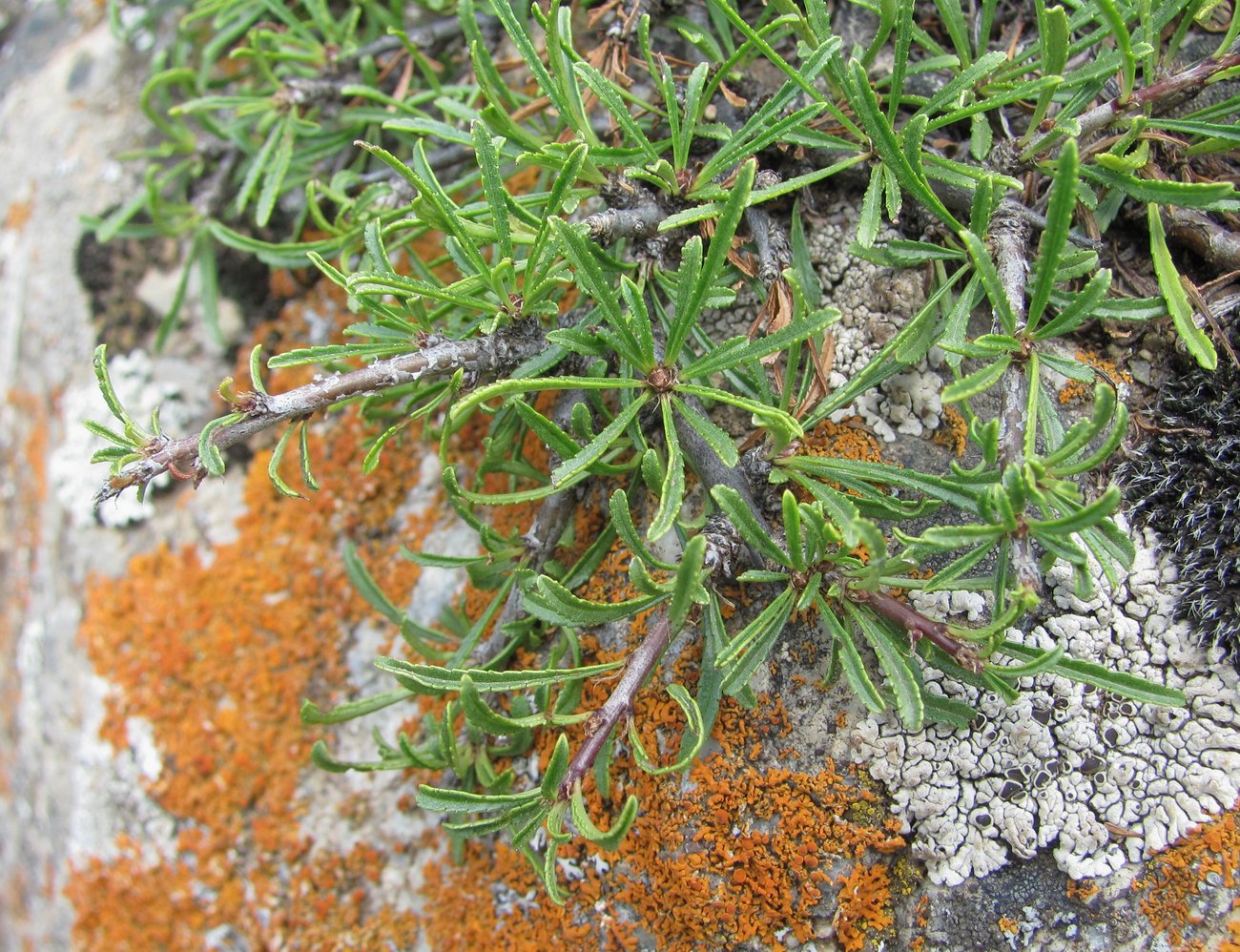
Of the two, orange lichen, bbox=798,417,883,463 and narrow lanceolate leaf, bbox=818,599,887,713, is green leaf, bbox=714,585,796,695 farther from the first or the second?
orange lichen, bbox=798,417,883,463

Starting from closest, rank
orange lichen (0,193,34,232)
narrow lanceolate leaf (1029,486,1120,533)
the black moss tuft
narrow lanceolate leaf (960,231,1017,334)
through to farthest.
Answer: narrow lanceolate leaf (1029,486,1120,533)
narrow lanceolate leaf (960,231,1017,334)
the black moss tuft
orange lichen (0,193,34,232)

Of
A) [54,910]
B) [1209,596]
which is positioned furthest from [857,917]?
[54,910]

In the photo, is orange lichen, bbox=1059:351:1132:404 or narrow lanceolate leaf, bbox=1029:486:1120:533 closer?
narrow lanceolate leaf, bbox=1029:486:1120:533

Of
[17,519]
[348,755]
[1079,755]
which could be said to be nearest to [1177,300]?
[1079,755]

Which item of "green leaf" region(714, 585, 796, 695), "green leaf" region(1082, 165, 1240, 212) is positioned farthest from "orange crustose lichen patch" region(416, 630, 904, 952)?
"green leaf" region(1082, 165, 1240, 212)

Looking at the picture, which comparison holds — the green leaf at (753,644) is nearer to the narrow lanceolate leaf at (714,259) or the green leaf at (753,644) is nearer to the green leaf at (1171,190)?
the narrow lanceolate leaf at (714,259)

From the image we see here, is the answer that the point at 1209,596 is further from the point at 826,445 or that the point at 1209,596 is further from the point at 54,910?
the point at 54,910

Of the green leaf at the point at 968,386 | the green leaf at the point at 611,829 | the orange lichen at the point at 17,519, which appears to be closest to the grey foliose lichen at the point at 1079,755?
the green leaf at the point at 968,386
